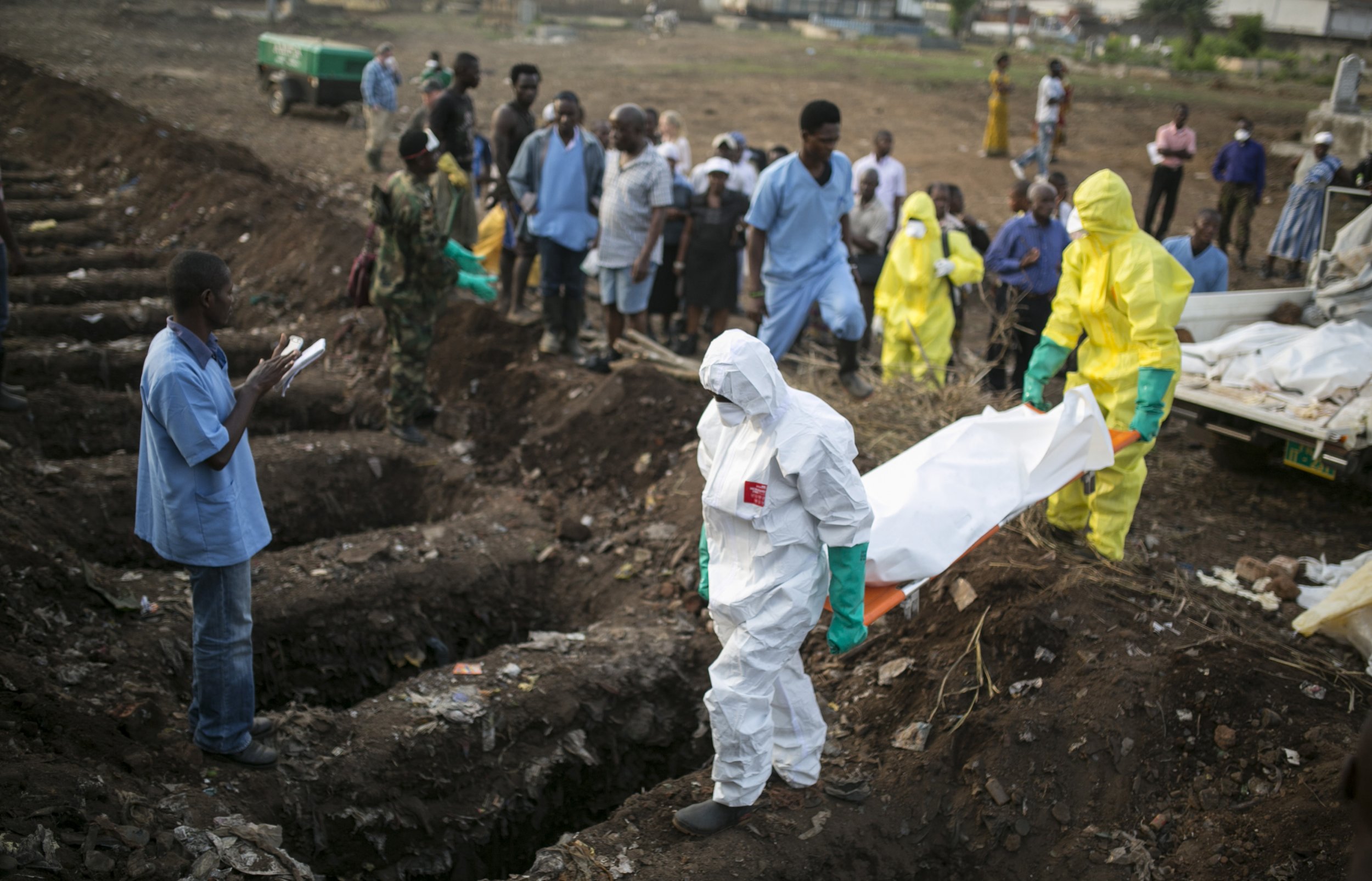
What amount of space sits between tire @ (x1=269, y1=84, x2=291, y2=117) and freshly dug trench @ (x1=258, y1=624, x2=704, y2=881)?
14590 millimetres

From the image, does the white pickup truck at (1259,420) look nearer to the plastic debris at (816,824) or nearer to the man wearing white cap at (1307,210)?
the plastic debris at (816,824)

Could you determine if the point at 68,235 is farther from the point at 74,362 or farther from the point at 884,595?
→ the point at 884,595

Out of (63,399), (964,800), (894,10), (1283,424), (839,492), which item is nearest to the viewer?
(839,492)

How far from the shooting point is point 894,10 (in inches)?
1417

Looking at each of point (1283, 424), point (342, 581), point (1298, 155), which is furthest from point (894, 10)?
point (342, 581)

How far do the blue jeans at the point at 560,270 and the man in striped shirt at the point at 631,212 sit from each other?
0.24 m

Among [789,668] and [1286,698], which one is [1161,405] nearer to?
[1286,698]

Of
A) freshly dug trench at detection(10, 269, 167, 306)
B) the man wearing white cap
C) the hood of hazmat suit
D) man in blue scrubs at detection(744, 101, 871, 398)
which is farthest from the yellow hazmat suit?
the man wearing white cap

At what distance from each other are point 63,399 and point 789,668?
→ 18.3ft

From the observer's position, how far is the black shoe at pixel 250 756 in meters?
3.75

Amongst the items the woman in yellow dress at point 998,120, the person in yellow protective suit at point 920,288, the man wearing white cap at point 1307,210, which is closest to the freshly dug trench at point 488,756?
the person in yellow protective suit at point 920,288

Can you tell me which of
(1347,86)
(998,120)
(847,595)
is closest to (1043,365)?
(847,595)

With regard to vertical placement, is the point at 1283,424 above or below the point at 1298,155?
below

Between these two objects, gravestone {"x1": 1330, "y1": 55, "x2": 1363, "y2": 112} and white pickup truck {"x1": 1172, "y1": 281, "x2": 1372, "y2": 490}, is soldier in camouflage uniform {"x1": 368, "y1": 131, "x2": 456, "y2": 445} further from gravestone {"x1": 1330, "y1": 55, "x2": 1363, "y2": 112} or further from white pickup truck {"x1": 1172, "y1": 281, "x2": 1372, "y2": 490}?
gravestone {"x1": 1330, "y1": 55, "x2": 1363, "y2": 112}
